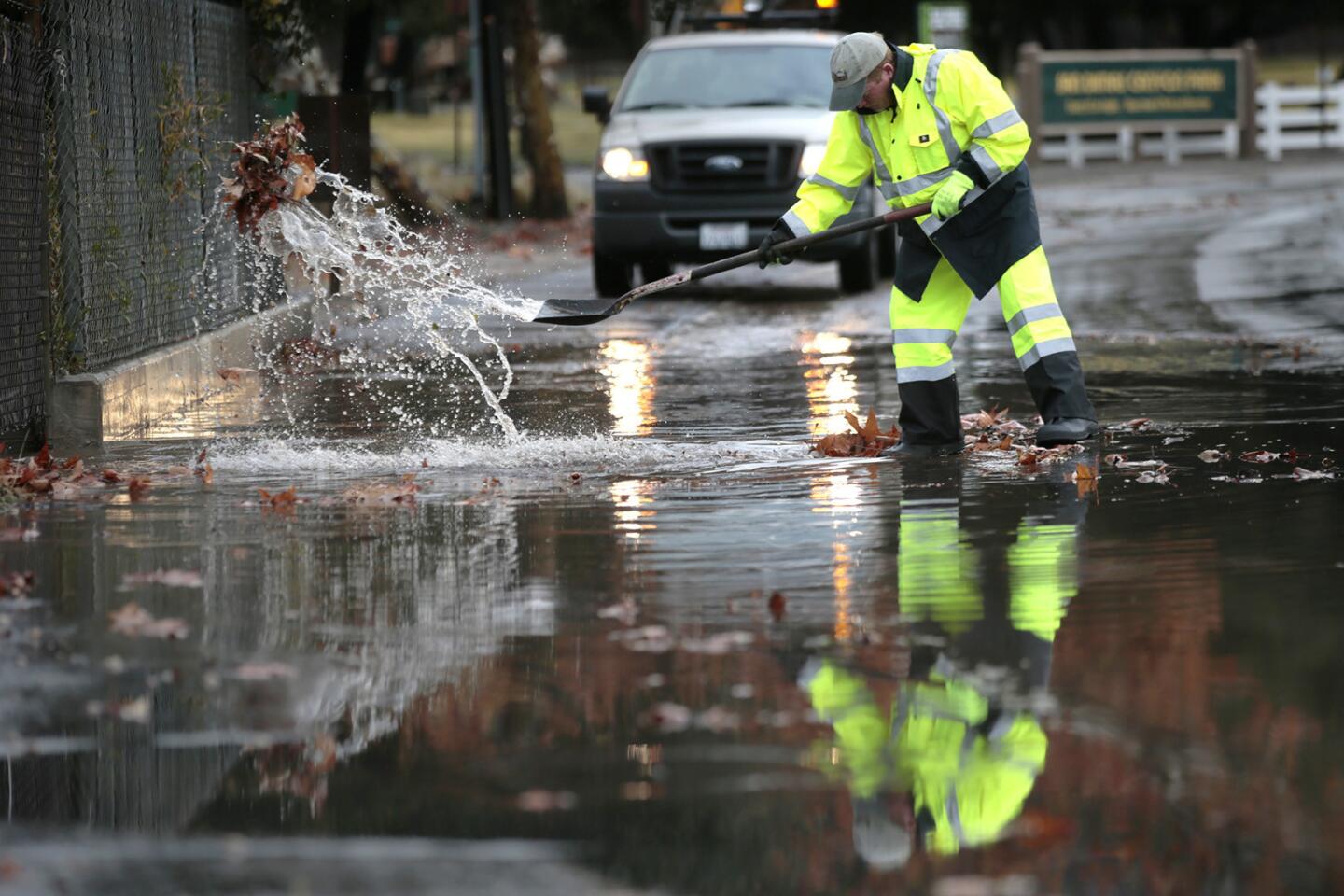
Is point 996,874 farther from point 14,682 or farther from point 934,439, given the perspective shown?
point 934,439

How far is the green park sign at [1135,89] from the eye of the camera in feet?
127

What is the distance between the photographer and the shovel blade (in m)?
9.71

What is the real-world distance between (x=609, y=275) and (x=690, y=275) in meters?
8.54

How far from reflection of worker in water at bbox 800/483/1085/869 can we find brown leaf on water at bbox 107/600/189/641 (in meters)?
1.66

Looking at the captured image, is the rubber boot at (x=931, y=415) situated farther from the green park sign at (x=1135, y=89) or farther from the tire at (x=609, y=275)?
the green park sign at (x=1135, y=89)

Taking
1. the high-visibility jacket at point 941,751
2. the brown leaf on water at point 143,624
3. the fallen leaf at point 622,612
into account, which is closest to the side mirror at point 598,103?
the fallen leaf at point 622,612

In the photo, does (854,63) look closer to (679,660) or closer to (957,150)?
(957,150)

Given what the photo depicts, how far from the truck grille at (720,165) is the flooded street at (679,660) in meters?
6.84

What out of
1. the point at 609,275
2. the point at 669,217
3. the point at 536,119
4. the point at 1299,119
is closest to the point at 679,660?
the point at 669,217

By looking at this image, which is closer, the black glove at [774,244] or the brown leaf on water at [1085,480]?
the brown leaf on water at [1085,480]

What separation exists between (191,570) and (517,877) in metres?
3.12

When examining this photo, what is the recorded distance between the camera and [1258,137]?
41.1 metres

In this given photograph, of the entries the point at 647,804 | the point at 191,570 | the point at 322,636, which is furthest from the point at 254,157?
the point at 647,804

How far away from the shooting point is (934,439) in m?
9.50
